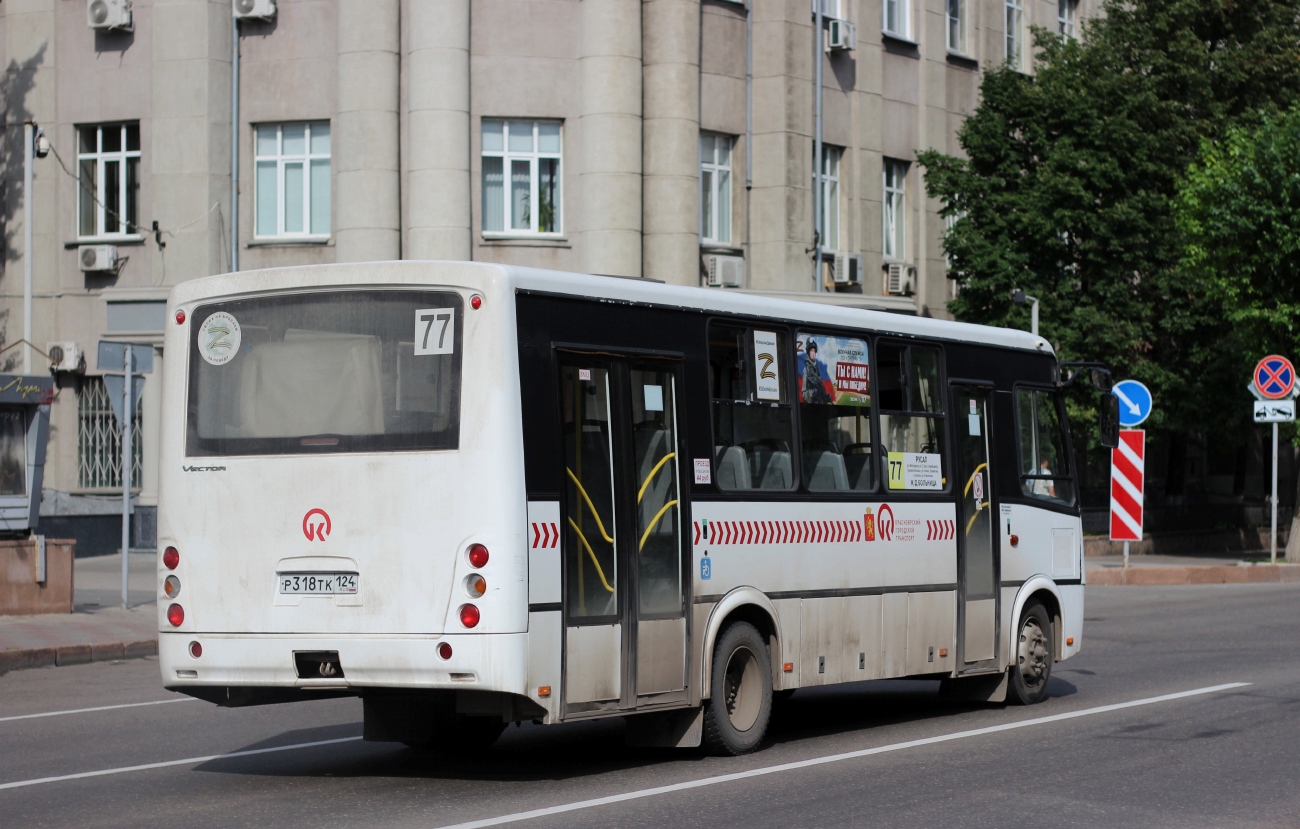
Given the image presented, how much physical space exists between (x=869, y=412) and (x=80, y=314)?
23066 millimetres

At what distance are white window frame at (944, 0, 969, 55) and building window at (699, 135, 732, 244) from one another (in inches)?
Result: 314

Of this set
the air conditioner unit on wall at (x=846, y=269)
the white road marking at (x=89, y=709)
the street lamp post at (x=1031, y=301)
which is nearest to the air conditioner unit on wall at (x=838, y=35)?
the air conditioner unit on wall at (x=846, y=269)

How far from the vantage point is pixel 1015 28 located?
40250 millimetres

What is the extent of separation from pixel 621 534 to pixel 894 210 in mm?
27580

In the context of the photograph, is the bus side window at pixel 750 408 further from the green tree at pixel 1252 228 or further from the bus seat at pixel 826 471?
the green tree at pixel 1252 228

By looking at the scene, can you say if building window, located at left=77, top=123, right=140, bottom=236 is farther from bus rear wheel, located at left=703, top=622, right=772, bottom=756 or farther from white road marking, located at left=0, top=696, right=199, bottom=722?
bus rear wheel, located at left=703, top=622, right=772, bottom=756

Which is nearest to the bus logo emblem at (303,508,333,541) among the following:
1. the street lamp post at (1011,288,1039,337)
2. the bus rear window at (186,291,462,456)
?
the bus rear window at (186,291,462,456)

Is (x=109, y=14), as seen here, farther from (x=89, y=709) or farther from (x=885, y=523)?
(x=885, y=523)

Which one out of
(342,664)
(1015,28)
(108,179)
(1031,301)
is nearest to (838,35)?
(1031,301)

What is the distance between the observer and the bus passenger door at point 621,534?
938 centimetres

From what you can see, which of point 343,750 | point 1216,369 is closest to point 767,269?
point 1216,369

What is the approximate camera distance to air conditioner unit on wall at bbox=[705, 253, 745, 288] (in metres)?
31.5

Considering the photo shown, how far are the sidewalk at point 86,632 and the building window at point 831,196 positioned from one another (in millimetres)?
15390

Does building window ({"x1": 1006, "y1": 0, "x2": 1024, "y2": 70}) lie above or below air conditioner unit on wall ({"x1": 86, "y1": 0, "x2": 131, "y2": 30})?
above
